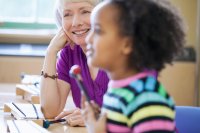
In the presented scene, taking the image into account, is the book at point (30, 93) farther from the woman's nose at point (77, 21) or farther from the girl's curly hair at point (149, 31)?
the girl's curly hair at point (149, 31)

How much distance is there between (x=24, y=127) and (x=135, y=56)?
0.54 m

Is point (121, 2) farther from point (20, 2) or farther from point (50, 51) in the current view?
point (20, 2)

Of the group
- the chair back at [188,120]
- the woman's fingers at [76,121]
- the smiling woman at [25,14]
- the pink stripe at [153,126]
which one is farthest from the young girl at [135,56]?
the smiling woman at [25,14]

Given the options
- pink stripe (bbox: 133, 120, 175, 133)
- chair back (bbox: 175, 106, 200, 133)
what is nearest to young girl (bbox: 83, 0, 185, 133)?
pink stripe (bbox: 133, 120, 175, 133)

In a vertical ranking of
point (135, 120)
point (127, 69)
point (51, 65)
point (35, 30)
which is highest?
point (35, 30)

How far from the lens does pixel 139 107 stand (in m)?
0.71

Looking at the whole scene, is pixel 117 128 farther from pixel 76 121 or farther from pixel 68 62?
pixel 68 62

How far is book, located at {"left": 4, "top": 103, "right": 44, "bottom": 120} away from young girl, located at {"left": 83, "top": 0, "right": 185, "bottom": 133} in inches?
23.3

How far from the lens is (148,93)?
28.2 inches

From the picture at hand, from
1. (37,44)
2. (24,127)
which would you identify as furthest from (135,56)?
(37,44)

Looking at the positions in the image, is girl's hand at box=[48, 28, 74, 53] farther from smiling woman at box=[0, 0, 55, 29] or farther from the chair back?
smiling woman at box=[0, 0, 55, 29]

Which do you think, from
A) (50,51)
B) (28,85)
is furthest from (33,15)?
(50,51)

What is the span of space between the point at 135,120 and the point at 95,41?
0.19 m

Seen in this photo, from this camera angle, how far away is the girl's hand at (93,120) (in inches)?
30.3
